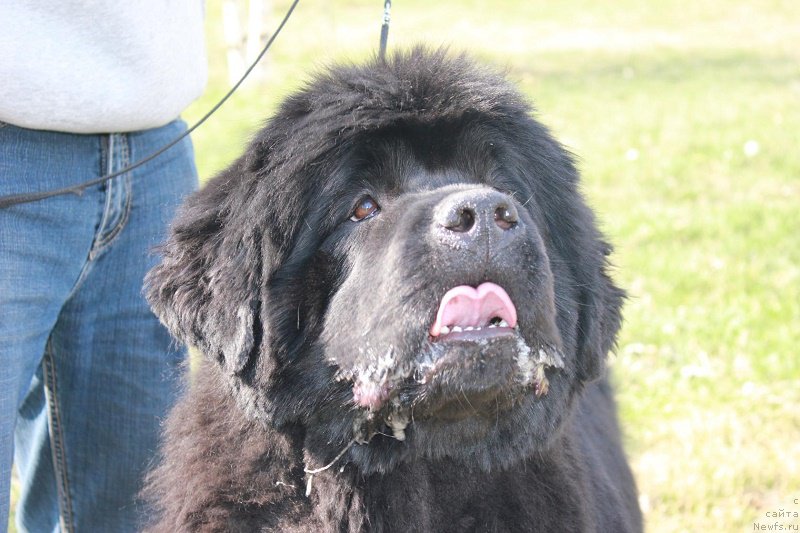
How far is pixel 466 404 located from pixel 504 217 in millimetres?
497

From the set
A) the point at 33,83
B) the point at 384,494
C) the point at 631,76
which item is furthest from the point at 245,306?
the point at 631,76

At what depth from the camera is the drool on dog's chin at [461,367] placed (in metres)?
2.41

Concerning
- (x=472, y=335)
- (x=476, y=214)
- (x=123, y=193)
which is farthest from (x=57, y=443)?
(x=476, y=214)

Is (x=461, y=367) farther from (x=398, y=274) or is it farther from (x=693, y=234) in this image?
(x=693, y=234)

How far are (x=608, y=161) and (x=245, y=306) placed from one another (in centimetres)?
785

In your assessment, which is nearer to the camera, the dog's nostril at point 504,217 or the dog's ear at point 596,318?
the dog's nostril at point 504,217

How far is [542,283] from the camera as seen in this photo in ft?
8.31

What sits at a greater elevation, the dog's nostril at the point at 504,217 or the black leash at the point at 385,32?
the black leash at the point at 385,32

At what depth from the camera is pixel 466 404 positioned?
252cm

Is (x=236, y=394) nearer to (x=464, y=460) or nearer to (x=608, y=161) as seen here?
(x=464, y=460)

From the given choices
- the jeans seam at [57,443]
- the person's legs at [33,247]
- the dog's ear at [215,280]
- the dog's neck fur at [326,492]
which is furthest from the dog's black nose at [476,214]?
the jeans seam at [57,443]

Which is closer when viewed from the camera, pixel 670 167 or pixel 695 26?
pixel 670 167

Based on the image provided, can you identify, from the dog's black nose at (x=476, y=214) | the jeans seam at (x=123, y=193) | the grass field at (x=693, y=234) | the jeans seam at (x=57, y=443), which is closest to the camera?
the dog's black nose at (x=476, y=214)

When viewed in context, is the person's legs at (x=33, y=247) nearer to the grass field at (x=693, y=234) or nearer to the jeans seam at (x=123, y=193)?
the jeans seam at (x=123, y=193)
